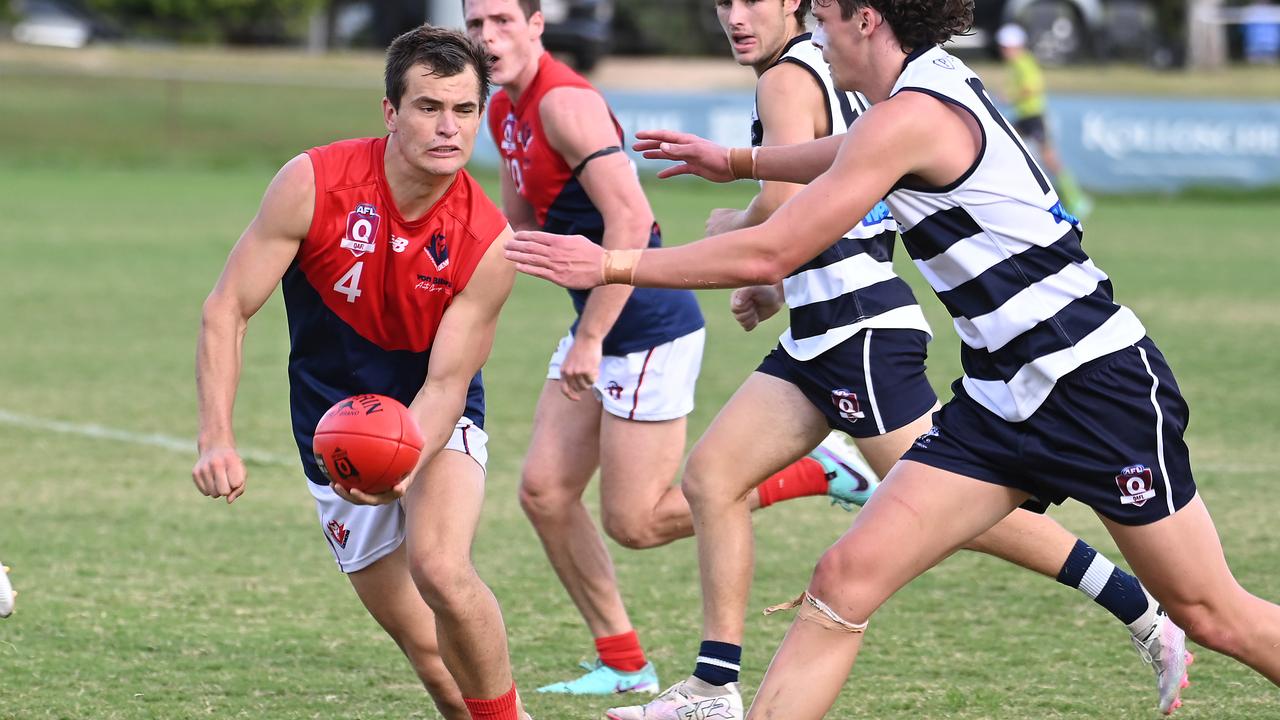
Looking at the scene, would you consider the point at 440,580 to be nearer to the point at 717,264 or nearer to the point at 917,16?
the point at 717,264

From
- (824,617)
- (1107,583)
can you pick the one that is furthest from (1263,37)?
(824,617)

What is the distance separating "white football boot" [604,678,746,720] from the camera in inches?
191

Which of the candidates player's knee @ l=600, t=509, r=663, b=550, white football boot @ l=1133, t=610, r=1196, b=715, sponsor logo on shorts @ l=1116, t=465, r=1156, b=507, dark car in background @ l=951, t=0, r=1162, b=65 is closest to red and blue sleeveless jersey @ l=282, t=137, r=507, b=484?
player's knee @ l=600, t=509, r=663, b=550

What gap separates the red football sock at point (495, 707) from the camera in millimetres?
4449

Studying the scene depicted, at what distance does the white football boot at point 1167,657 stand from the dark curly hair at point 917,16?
1971mm

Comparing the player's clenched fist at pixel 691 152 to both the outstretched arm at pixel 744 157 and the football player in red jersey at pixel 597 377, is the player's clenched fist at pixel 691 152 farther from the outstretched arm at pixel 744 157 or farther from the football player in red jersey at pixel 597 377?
the football player in red jersey at pixel 597 377

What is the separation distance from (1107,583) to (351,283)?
7.87ft

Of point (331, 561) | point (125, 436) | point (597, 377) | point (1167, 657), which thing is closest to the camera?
point (1167, 657)

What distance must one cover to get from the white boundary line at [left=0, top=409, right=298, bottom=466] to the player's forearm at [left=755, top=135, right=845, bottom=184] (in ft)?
14.8

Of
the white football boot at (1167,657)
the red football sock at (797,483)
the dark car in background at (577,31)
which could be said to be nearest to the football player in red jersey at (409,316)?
the red football sock at (797,483)

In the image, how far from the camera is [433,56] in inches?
176

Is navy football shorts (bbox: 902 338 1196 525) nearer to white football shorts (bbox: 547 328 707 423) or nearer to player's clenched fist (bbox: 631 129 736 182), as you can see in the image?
player's clenched fist (bbox: 631 129 736 182)

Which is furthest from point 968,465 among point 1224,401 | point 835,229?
point 1224,401

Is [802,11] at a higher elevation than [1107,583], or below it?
higher
